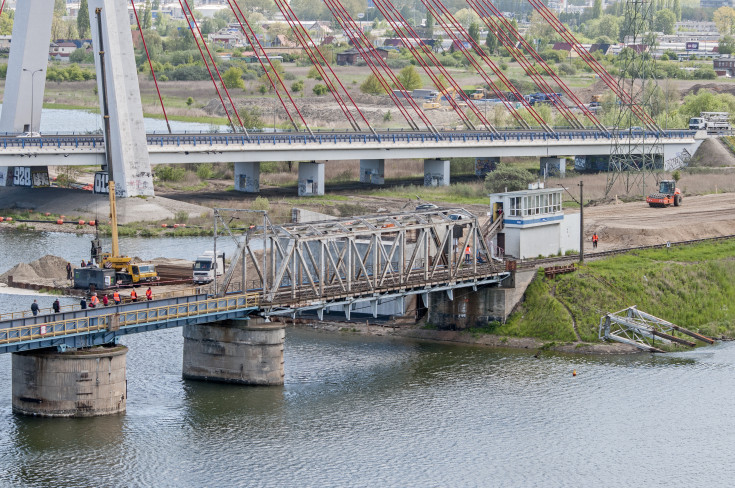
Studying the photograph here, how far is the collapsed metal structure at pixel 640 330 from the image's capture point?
207ft

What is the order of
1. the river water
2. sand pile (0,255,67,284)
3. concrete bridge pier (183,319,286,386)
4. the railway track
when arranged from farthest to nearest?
sand pile (0,255,67,284) → the railway track → concrete bridge pier (183,319,286,386) → the river water

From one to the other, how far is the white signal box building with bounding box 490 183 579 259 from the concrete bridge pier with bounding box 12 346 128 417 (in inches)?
1034

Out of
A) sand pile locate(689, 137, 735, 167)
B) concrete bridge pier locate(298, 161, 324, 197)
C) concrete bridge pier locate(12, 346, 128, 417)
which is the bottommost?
concrete bridge pier locate(12, 346, 128, 417)

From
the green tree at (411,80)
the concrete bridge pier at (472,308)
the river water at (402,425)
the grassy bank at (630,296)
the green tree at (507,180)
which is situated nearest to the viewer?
the river water at (402,425)

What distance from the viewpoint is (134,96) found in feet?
330

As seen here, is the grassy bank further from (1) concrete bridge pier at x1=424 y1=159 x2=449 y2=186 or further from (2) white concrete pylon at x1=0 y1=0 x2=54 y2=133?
(2) white concrete pylon at x1=0 y1=0 x2=54 y2=133

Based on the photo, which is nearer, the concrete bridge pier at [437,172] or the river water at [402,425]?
the river water at [402,425]

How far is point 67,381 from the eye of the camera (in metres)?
48.0

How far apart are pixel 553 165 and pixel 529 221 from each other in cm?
6143

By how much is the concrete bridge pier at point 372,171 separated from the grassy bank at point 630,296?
4963cm

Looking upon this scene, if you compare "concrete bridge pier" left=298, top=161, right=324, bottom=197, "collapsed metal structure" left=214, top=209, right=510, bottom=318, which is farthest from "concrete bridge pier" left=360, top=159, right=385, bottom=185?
"collapsed metal structure" left=214, top=209, right=510, bottom=318

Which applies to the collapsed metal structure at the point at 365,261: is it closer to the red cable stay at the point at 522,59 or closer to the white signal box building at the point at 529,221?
the white signal box building at the point at 529,221

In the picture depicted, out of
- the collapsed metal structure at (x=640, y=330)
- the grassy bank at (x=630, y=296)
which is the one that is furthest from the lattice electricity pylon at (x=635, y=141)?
the collapsed metal structure at (x=640, y=330)

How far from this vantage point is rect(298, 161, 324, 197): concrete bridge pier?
11350cm
